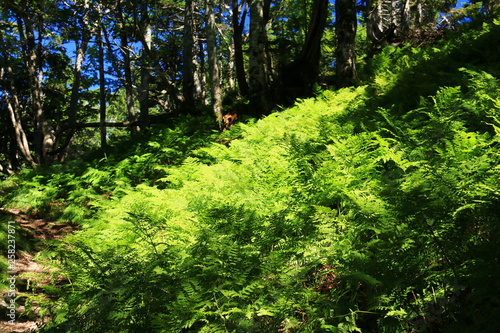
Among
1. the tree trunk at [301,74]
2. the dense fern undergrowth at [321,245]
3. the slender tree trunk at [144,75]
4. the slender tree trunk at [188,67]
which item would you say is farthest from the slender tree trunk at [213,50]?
the dense fern undergrowth at [321,245]

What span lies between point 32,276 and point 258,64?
302 inches

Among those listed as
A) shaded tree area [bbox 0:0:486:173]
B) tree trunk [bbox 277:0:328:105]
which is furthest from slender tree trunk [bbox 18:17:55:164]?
tree trunk [bbox 277:0:328:105]

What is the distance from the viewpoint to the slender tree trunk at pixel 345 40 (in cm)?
870

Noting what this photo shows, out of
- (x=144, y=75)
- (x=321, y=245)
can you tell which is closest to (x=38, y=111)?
(x=144, y=75)

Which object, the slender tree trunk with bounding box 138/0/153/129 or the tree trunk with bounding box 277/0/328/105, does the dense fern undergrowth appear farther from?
the slender tree trunk with bounding box 138/0/153/129

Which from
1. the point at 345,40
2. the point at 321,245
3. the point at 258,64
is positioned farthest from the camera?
the point at 258,64

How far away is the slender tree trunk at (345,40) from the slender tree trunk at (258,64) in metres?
2.05

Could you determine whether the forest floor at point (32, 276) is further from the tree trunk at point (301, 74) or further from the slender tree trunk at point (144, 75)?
the tree trunk at point (301, 74)

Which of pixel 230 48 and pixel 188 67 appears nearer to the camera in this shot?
pixel 188 67

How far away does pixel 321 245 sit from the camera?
117 inches

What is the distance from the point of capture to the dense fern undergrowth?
7.39 feet

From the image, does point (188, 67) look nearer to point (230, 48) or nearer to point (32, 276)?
point (230, 48)

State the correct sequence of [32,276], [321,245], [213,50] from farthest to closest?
1. [213,50]
2. [32,276]
3. [321,245]

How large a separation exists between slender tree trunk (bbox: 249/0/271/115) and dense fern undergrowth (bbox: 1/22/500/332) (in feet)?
14.1
